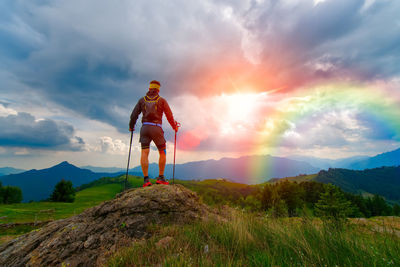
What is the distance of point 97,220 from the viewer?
5.13 metres

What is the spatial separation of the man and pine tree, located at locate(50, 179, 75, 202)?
273ft

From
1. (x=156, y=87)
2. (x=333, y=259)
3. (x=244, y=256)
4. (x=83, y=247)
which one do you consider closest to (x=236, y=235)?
(x=244, y=256)

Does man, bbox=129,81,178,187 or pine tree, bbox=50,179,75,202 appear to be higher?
man, bbox=129,81,178,187

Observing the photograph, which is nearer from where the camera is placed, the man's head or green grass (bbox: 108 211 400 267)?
green grass (bbox: 108 211 400 267)

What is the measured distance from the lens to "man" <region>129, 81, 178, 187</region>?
7.20 metres

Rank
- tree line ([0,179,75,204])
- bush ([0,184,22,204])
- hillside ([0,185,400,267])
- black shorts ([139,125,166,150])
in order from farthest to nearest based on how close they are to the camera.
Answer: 1. bush ([0,184,22,204])
2. tree line ([0,179,75,204])
3. black shorts ([139,125,166,150])
4. hillside ([0,185,400,267])

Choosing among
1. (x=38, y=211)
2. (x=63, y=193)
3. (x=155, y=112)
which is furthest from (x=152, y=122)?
(x=63, y=193)

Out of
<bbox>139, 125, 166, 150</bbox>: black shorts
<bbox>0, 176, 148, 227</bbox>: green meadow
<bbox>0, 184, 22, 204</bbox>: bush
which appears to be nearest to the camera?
<bbox>139, 125, 166, 150</bbox>: black shorts

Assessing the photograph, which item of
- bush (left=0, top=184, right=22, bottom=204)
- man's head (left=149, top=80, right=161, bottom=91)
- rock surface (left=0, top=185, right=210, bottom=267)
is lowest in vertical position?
bush (left=0, top=184, right=22, bottom=204)

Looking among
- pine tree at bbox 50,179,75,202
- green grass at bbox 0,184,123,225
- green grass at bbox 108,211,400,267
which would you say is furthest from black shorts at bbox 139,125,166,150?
pine tree at bbox 50,179,75,202

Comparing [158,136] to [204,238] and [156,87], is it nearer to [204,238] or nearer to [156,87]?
[156,87]

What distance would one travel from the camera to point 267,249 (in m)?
3.08

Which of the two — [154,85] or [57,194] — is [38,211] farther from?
[154,85]

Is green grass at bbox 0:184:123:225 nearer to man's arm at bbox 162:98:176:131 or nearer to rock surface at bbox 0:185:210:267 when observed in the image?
rock surface at bbox 0:185:210:267
